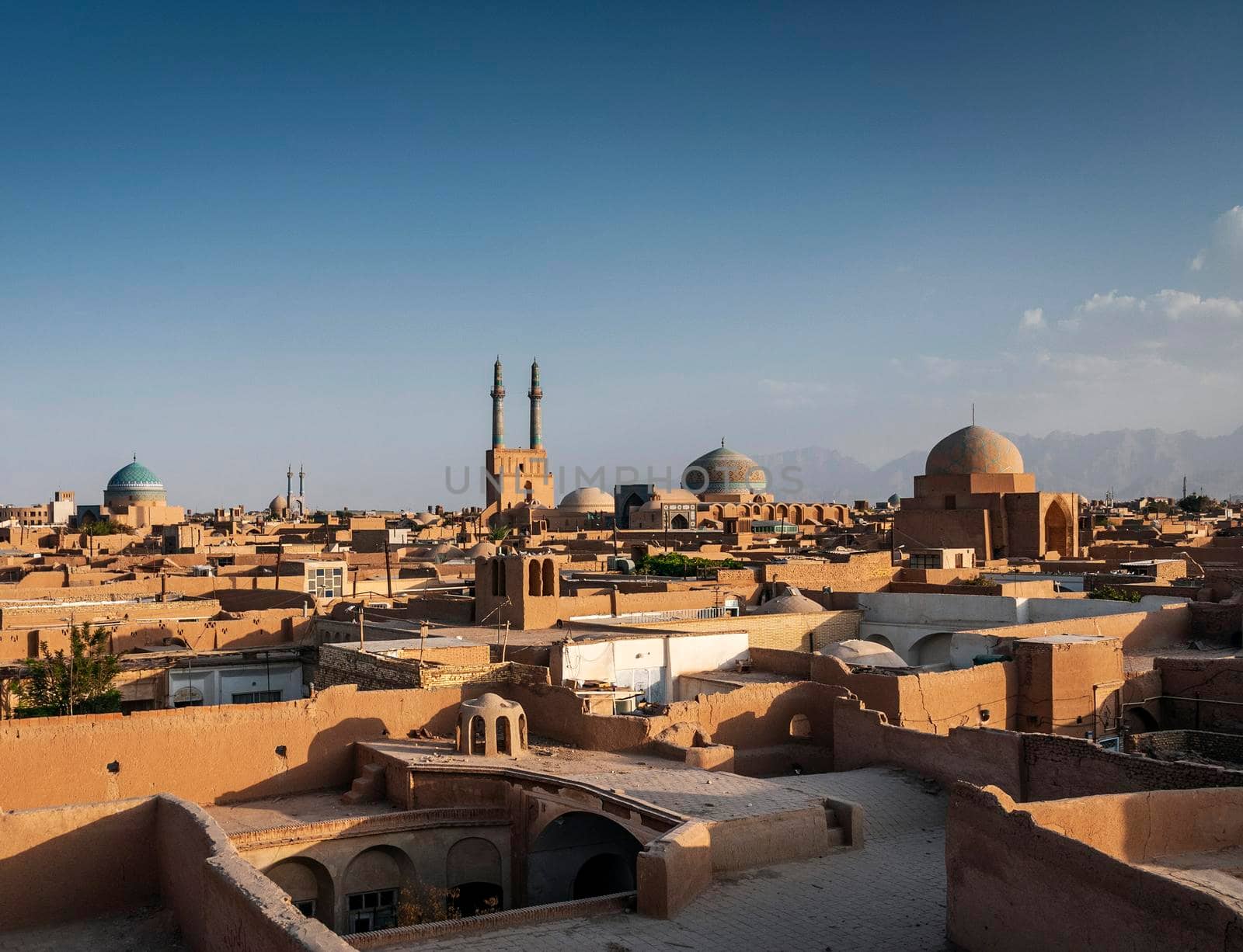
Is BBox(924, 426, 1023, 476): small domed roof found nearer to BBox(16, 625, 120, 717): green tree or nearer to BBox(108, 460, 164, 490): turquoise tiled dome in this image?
BBox(16, 625, 120, 717): green tree

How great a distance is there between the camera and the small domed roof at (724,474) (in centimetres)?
7725

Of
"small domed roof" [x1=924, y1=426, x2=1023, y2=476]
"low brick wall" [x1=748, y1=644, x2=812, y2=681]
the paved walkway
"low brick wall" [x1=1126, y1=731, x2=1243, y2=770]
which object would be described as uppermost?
"small domed roof" [x1=924, y1=426, x2=1023, y2=476]

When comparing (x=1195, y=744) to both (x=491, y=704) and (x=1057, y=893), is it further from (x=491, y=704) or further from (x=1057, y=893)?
(x=491, y=704)

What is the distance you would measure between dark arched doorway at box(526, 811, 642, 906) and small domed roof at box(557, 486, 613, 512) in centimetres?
5533

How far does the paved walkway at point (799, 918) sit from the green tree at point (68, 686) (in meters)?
8.90

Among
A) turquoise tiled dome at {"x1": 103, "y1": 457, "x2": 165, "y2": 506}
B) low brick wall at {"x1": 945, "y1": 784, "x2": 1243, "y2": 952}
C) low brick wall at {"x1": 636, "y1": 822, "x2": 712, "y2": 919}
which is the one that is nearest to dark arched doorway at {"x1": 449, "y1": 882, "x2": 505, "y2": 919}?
low brick wall at {"x1": 636, "y1": 822, "x2": 712, "y2": 919}

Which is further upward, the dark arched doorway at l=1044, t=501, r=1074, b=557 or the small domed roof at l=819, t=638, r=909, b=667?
the dark arched doorway at l=1044, t=501, r=1074, b=557

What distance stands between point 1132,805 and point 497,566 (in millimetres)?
14432

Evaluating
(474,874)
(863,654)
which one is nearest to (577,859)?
(474,874)

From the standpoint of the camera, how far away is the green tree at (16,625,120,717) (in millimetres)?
16375

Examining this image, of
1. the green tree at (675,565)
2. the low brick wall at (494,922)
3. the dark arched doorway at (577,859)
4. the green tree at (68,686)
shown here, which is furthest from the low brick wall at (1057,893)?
the green tree at (675,565)

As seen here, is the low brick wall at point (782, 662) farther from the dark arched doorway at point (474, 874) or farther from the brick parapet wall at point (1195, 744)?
the dark arched doorway at point (474, 874)

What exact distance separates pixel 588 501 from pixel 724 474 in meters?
10.7

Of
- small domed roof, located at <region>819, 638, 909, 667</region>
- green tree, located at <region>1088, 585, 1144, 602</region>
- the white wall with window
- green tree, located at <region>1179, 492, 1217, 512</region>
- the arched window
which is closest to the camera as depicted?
the arched window
